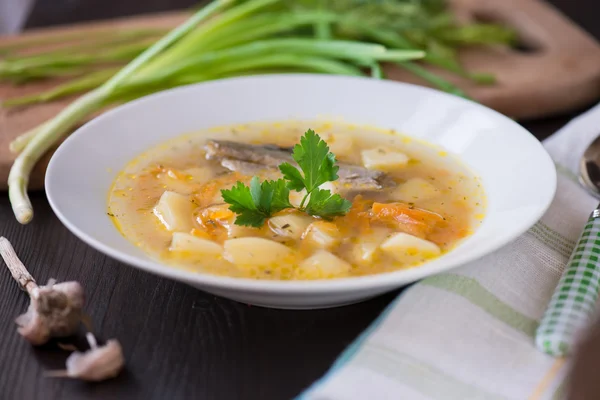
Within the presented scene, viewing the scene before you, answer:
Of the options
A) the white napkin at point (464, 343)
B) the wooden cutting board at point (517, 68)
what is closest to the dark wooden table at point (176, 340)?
the white napkin at point (464, 343)

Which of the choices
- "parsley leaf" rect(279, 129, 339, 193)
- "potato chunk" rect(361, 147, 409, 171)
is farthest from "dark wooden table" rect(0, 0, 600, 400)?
"potato chunk" rect(361, 147, 409, 171)

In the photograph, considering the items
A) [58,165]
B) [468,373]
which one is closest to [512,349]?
[468,373]

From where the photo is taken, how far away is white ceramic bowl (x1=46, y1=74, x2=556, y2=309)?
5.78 feet

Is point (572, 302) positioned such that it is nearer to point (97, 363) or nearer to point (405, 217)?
point (405, 217)

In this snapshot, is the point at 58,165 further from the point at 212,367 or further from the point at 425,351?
the point at 425,351

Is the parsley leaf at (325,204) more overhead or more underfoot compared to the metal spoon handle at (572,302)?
more overhead

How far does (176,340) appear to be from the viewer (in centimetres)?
189

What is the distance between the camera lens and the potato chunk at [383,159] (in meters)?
2.62

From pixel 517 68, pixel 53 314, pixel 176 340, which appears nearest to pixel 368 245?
pixel 176 340

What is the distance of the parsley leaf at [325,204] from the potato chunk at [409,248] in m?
0.17

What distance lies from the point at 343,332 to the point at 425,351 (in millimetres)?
264

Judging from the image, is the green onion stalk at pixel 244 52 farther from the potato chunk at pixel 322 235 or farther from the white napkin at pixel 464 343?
the white napkin at pixel 464 343

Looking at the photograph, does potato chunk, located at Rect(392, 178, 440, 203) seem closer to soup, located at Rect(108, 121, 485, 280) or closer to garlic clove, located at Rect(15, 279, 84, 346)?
soup, located at Rect(108, 121, 485, 280)

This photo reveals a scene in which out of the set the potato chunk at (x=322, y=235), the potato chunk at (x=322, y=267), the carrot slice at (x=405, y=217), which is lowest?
the carrot slice at (x=405, y=217)
